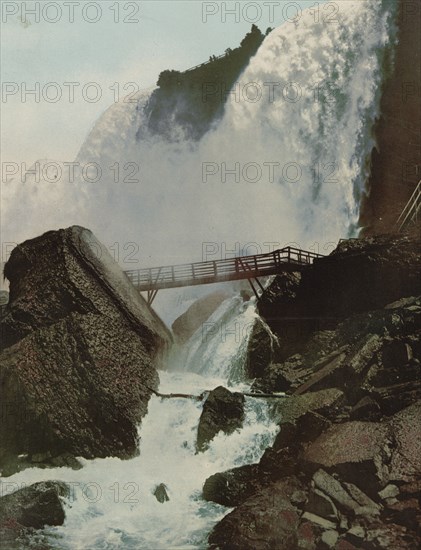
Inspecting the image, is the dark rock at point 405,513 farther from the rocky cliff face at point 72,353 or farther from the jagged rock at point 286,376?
the rocky cliff face at point 72,353

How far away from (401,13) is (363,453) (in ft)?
74.0

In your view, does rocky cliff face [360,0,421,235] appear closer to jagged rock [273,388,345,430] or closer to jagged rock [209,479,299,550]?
jagged rock [273,388,345,430]

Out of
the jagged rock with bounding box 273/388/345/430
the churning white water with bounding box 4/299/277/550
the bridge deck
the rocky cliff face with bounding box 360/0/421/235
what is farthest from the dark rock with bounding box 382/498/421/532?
the rocky cliff face with bounding box 360/0/421/235

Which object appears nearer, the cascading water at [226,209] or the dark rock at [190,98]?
the cascading water at [226,209]

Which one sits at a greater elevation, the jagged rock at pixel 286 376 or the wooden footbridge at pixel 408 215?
the wooden footbridge at pixel 408 215

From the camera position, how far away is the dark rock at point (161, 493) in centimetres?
1190

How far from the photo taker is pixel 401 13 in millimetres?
24250

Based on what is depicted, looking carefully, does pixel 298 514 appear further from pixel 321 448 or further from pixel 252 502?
pixel 321 448

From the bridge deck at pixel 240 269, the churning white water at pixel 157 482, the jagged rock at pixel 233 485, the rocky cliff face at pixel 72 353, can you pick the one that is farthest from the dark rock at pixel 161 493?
the bridge deck at pixel 240 269

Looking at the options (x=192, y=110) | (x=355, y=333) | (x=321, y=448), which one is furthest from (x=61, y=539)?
(x=192, y=110)

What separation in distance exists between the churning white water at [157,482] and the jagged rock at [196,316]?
7630mm

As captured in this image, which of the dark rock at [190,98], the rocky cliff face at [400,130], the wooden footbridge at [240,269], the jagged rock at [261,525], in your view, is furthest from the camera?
the dark rock at [190,98]

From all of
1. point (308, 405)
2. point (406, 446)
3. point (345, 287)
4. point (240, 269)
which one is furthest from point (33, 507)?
point (240, 269)

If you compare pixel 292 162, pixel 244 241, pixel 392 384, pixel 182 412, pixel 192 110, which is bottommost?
pixel 182 412
